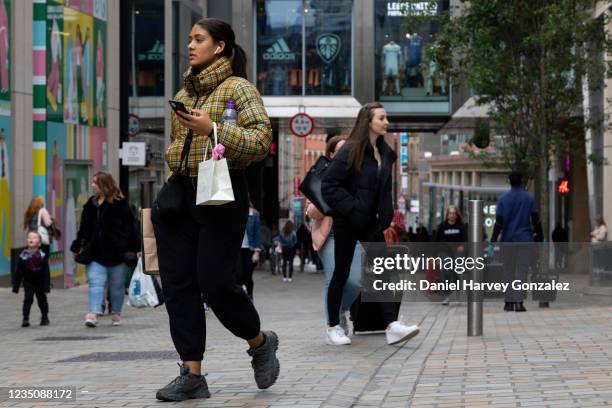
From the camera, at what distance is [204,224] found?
6.44m

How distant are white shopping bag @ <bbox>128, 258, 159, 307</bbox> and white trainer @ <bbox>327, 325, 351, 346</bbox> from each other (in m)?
5.75

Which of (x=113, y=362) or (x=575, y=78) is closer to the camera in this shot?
(x=113, y=362)

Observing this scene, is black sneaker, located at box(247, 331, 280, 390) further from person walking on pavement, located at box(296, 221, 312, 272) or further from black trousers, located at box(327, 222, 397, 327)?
person walking on pavement, located at box(296, 221, 312, 272)

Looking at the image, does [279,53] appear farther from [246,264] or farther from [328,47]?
[246,264]

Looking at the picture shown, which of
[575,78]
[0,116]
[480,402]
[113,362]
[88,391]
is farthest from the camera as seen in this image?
[575,78]

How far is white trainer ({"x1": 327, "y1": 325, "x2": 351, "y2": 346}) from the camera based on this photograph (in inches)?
390

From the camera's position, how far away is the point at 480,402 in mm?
6551

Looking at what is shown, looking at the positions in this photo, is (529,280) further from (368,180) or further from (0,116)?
(0,116)

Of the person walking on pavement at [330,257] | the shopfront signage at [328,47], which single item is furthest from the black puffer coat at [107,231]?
the shopfront signage at [328,47]

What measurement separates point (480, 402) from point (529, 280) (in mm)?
6117

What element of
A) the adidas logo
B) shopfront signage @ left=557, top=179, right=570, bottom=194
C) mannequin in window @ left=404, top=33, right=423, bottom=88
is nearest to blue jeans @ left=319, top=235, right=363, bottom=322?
mannequin in window @ left=404, top=33, right=423, bottom=88

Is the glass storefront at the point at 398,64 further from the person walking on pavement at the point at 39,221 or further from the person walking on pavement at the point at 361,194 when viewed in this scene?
the person walking on pavement at the point at 361,194

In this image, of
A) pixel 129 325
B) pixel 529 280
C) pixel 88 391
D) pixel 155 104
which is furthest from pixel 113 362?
pixel 155 104

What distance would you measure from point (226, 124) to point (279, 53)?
3514 cm
